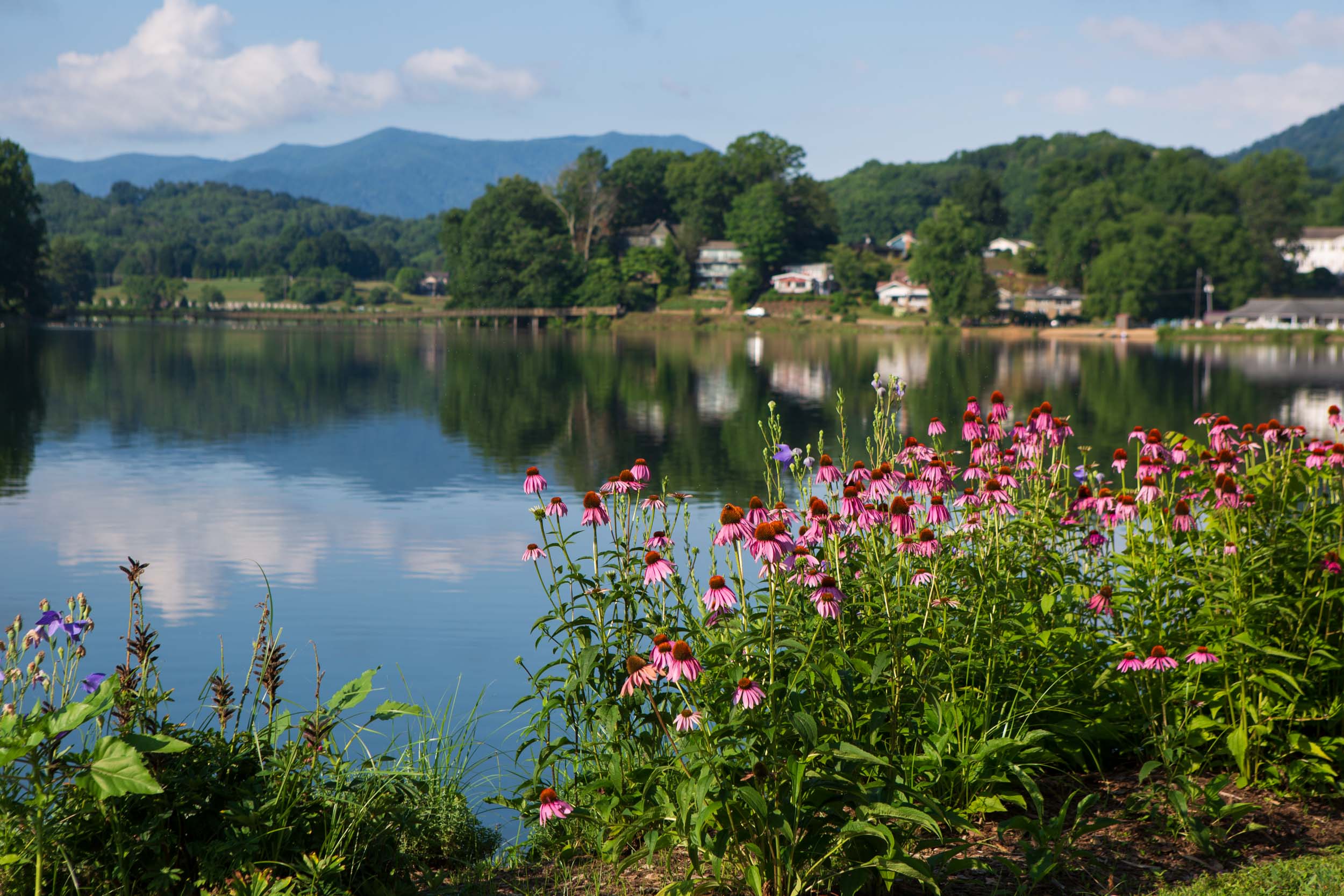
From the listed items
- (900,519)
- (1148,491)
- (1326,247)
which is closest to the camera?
(900,519)

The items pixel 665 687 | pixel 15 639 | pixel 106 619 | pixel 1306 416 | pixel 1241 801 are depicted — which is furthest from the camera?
pixel 1306 416

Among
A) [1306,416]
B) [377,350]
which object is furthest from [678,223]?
[1306,416]

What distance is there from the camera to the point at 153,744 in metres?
3.49

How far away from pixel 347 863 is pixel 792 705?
1704 millimetres

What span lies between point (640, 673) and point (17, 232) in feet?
312

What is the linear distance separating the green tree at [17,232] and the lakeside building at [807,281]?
71.1 meters

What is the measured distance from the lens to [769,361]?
6084cm

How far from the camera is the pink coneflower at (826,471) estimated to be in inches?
210

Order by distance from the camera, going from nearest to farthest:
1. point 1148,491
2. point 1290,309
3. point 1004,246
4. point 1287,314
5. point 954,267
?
point 1148,491, point 1287,314, point 954,267, point 1290,309, point 1004,246

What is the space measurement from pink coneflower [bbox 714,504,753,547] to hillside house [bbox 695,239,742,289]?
133 meters

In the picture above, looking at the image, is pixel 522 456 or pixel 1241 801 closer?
pixel 1241 801

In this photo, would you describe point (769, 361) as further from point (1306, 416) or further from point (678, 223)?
point (678, 223)

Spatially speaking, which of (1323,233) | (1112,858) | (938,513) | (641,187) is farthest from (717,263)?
(1112,858)

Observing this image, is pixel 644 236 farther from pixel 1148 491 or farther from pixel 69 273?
pixel 1148 491
